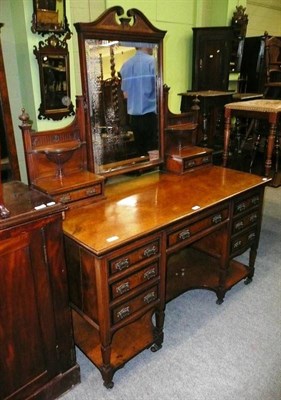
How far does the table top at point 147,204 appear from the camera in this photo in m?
1.55

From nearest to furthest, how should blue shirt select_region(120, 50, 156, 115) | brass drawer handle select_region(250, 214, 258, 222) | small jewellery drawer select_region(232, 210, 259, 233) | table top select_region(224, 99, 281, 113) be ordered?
blue shirt select_region(120, 50, 156, 115) → small jewellery drawer select_region(232, 210, 259, 233) → brass drawer handle select_region(250, 214, 258, 222) → table top select_region(224, 99, 281, 113)

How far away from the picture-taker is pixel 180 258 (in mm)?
2605

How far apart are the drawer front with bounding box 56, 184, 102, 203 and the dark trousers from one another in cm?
53

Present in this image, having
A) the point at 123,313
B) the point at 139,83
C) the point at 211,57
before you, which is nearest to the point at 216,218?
the point at 123,313

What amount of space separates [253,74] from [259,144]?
1.30m

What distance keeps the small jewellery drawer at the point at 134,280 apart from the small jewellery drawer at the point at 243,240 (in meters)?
0.79

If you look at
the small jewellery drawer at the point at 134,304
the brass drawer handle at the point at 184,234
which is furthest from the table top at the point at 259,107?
the small jewellery drawer at the point at 134,304

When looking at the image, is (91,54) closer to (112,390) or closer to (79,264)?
(79,264)

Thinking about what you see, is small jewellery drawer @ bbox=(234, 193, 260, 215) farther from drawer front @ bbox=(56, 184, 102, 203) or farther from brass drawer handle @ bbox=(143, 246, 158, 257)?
drawer front @ bbox=(56, 184, 102, 203)

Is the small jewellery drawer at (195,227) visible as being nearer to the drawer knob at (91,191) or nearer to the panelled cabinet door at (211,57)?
Answer: the drawer knob at (91,191)

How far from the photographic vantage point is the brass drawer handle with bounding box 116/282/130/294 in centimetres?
156

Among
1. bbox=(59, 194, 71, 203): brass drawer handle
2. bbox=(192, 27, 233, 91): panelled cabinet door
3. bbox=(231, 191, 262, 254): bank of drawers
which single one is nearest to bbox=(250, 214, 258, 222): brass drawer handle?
bbox=(231, 191, 262, 254): bank of drawers

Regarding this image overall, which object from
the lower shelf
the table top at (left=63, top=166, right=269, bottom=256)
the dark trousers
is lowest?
the lower shelf

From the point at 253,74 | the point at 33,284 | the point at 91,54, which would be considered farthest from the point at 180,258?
the point at 253,74
